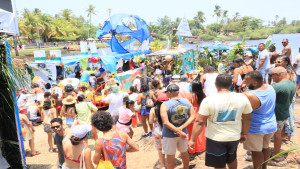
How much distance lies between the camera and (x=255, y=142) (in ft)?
9.14

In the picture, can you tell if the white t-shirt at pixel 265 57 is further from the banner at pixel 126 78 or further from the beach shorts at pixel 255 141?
the banner at pixel 126 78

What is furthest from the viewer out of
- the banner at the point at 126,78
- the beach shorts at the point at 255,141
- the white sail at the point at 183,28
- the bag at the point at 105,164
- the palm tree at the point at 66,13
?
the palm tree at the point at 66,13

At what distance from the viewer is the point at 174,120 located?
9.76ft

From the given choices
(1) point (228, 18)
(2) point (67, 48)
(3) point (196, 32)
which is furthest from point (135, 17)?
(1) point (228, 18)

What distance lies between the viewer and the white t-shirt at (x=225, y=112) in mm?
2373

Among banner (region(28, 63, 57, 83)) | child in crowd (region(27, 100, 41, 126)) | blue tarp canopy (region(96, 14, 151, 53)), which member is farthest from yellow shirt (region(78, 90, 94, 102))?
blue tarp canopy (region(96, 14, 151, 53))

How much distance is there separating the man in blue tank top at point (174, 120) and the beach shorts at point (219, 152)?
52cm

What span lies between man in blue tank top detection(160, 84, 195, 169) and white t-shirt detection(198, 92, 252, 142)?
551 mm

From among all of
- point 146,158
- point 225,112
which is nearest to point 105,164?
point 225,112

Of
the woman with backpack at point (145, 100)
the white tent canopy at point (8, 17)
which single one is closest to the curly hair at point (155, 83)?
the woman with backpack at point (145, 100)

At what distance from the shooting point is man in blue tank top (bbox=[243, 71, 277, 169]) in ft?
8.73

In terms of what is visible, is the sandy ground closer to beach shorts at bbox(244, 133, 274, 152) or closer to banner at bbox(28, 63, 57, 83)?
beach shorts at bbox(244, 133, 274, 152)

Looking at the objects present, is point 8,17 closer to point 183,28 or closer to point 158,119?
point 158,119

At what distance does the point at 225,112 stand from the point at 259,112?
64 centimetres
